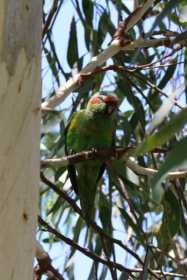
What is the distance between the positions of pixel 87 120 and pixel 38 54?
3.94ft

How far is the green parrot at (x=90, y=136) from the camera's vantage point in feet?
7.81

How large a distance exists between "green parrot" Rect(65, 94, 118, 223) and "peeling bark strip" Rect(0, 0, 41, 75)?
0.91m

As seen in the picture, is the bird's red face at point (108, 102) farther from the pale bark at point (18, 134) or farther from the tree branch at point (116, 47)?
the pale bark at point (18, 134)

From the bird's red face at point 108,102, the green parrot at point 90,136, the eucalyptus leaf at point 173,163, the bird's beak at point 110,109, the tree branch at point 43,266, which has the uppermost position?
the bird's red face at point 108,102

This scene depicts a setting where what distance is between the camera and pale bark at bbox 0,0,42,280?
123 centimetres

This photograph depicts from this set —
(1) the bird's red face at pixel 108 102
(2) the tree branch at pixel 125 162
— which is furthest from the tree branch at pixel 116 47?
(1) the bird's red face at pixel 108 102

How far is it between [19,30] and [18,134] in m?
0.22

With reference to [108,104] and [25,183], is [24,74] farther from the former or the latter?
[108,104]

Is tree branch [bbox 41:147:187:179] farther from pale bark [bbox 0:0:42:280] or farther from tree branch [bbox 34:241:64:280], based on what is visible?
pale bark [bbox 0:0:42:280]

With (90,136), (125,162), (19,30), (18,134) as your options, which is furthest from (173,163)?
(90,136)

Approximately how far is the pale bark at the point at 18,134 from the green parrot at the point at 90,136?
914 mm

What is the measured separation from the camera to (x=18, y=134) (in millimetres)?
1283

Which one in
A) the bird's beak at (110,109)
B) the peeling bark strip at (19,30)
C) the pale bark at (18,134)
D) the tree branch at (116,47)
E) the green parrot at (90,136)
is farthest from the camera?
the bird's beak at (110,109)

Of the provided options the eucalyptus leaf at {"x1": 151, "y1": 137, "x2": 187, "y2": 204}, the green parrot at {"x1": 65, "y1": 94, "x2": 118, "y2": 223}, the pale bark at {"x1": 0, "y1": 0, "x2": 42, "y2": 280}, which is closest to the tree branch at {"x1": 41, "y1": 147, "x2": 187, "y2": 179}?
the pale bark at {"x1": 0, "y1": 0, "x2": 42, "y2": 280}
